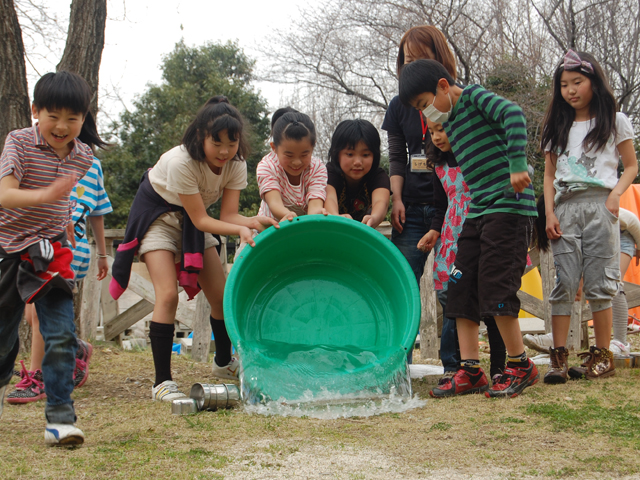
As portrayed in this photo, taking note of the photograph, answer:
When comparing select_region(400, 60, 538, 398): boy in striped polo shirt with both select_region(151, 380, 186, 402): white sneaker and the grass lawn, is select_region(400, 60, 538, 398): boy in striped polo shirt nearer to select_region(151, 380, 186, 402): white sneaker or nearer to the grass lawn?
the grass lawn

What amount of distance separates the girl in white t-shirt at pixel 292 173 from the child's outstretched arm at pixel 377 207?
273mm

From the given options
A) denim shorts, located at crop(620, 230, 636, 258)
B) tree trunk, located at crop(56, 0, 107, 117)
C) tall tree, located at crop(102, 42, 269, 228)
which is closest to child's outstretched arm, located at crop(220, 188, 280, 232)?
tree trunk, located at crop(56, 0, 107, 117)

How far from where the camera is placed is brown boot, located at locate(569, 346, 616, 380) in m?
3.14

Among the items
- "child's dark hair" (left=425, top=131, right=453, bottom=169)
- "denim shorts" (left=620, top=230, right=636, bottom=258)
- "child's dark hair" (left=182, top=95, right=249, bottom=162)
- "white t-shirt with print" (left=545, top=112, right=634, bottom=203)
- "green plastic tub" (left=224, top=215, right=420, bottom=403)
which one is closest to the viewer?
"green plastic tub" (left=224, top=215, right=420, bottom=403)

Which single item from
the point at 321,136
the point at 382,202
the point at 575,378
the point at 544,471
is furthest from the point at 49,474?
the point at 321,136

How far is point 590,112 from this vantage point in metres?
3.30

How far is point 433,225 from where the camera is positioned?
3.29 metres

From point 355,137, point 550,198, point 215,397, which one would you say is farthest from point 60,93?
point 550,198

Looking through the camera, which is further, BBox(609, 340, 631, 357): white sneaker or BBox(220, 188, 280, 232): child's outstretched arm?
BBox(609, 340, 631, 357): white sneaker

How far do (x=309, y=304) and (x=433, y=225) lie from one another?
0.84m

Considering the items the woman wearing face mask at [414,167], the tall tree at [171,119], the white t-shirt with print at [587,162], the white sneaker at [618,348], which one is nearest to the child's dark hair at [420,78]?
the woman wearing face mask at [414,167]

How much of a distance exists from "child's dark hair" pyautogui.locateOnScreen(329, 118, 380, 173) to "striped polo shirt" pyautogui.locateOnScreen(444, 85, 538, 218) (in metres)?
0.68

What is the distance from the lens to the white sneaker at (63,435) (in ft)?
6.53

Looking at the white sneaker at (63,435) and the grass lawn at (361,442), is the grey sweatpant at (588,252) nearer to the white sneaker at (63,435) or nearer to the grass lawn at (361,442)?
the grass lawn at (361,442)
